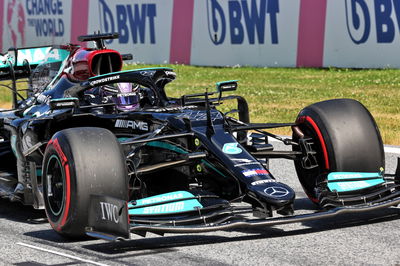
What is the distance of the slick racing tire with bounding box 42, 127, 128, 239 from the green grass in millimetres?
6428

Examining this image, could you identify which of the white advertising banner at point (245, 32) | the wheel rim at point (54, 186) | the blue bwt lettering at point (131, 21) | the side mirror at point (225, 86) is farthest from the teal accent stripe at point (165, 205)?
the blue bwt lettering at point (131, 21)

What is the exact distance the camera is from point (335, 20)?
56.9ft

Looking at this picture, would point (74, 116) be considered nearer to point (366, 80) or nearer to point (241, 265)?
point (241, 265)

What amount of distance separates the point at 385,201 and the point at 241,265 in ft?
4.60

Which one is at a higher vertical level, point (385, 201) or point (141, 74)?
point (141, 74)

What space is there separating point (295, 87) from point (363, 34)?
66.0 inches

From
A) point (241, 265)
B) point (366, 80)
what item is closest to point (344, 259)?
point (241, 265)

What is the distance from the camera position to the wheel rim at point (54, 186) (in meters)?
6.19

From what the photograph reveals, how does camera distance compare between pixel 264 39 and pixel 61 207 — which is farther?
pixel 264 39

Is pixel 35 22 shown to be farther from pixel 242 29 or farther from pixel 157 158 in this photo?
pixel 157 158

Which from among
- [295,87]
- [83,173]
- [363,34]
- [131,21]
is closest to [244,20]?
[295,87]

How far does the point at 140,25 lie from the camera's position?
71.7 ft

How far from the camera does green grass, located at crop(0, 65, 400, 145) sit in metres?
13.9

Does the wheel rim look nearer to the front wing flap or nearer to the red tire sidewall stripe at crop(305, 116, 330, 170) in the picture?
the front wing flap
